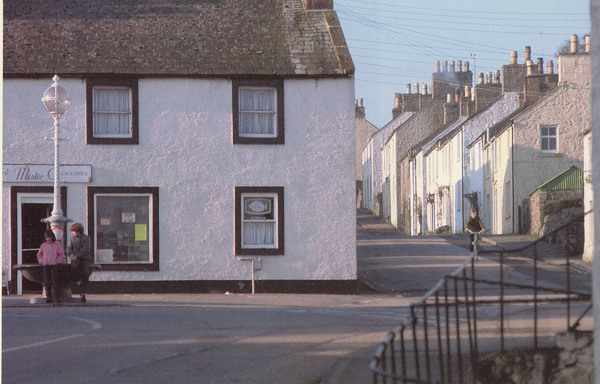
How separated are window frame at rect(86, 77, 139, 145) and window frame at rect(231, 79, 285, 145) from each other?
2.42 m

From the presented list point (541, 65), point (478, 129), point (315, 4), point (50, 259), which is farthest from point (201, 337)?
point (541, 65)

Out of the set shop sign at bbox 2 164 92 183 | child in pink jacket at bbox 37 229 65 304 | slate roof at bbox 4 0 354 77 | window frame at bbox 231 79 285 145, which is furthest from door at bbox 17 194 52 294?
window frame at bbox 231 79 285 145

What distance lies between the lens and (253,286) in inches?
875

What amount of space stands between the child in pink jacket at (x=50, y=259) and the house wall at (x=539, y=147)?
2633 centimetres

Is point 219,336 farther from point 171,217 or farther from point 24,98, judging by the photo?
point 24,98

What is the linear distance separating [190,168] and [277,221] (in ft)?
8.35

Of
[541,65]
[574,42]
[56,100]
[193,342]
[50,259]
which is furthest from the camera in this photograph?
[541,65]

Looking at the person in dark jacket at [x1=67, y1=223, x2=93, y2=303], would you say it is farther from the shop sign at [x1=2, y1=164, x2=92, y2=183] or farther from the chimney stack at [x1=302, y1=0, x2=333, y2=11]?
the chimney stack at [x1=302, y1=0, x2=333, y2=11]

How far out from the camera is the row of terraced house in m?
40.0

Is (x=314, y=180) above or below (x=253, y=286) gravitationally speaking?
above

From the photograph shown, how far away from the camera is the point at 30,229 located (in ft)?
73.7

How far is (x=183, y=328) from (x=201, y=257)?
8.88 meters

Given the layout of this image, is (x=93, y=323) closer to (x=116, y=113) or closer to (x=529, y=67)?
(x=116, y=113)

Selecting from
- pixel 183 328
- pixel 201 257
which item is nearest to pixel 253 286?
pixel 201 257
